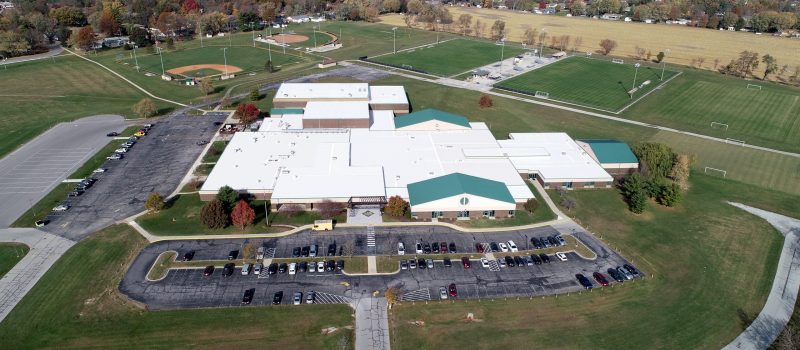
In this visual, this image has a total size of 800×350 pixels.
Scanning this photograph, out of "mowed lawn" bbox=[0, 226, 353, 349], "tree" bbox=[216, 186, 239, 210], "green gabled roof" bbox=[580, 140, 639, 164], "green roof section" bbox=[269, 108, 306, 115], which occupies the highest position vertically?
"green roof section" bbox=[269, 108, 306, 115]

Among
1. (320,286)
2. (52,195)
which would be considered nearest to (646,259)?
(320,286)

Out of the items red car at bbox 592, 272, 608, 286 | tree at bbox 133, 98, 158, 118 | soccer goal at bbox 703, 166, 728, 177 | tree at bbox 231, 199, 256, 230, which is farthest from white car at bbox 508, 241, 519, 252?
tree at bbox 133, 98, 158, 118

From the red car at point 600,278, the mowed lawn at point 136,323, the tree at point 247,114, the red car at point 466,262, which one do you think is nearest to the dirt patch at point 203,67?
the tree at point 247,114

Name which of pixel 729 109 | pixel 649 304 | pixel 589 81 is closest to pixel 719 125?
pixel 729 109

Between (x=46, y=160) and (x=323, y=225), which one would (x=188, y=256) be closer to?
(x=323, y=225)

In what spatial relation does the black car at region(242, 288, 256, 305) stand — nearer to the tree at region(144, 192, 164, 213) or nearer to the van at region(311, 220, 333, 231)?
the van at region(311, 220, 333, 231)

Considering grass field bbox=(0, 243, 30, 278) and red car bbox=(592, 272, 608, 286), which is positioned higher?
red car bbox=(592, 272, 608, 286)
